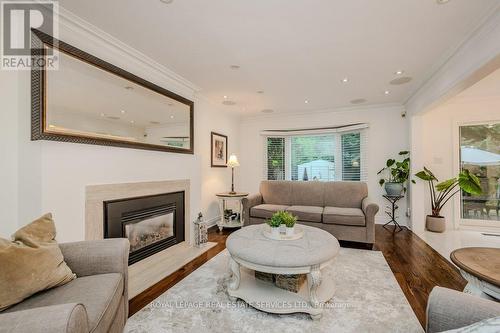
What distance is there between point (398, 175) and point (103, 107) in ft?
16.2

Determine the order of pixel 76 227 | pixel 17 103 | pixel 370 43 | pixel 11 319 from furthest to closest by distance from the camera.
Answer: pixel 370 43 → pixel 76 227 → pixel 17 103 → pixel 11 319

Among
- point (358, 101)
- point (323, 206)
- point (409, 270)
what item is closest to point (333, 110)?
point (358, 101)

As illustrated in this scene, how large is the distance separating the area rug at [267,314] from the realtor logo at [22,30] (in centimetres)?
218

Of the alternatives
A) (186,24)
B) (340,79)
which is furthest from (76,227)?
(340,79)

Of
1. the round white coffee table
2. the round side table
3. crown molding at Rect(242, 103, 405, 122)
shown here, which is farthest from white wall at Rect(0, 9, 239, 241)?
crown molding at Rect(242, 103, 405, 122)

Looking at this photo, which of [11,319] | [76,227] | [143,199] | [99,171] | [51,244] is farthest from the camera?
[143,199]

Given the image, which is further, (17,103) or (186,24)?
(186,24)

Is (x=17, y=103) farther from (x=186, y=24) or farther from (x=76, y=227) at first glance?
(x=186, y=24)

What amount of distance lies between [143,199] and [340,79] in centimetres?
322

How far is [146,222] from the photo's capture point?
2.73m

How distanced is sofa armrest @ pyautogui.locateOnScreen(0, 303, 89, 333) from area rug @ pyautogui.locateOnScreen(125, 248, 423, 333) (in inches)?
38.8

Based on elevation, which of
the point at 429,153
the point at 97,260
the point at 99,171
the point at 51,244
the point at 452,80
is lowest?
the point at 97,260

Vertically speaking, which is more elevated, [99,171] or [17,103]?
[17,103]

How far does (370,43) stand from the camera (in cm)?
239
